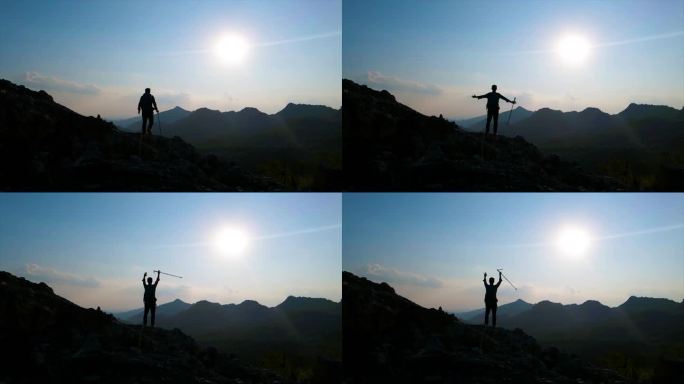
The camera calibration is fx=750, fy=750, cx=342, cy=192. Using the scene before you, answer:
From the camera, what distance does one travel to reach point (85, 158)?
31.3 metres

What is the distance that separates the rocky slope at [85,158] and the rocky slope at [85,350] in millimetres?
4494

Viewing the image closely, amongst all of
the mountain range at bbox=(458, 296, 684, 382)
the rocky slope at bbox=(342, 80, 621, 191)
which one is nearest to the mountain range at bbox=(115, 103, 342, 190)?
the rocky slope at bbox=(342, 80, 621, 191)

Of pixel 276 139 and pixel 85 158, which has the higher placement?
pixel 276 139

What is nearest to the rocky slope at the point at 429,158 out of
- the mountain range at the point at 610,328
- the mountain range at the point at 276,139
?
the mountain range at the point at 276,139

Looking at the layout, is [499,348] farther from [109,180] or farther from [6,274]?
[6,274]

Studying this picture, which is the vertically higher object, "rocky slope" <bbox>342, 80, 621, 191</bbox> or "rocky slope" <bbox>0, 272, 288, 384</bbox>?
"rocky slope" <bbox>342, 80, 621, 191</bbox>

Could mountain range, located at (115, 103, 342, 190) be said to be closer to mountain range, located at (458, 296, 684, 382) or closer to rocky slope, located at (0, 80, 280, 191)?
rocky slope, located at (0, 80, 280, 191)

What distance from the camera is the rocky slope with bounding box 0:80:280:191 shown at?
30.5 meters

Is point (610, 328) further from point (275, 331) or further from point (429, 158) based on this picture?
point (429, 158)

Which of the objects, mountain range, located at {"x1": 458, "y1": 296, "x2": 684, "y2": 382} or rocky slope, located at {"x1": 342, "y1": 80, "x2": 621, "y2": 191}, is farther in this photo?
mountain range, located at {"x1": 458, "y1": 296, "x2": 684, "y2": 382}

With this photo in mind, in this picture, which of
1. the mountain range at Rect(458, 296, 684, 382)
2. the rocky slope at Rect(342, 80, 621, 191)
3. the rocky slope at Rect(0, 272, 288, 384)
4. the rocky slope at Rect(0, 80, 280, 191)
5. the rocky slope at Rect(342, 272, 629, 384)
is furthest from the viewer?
the mountain range at Rect(458, 296, 684, 382)

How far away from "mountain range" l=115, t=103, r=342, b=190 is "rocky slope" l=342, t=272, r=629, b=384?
618cm

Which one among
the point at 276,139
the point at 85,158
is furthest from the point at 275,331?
the point at 85,158

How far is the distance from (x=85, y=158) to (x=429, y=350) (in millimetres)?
16106
